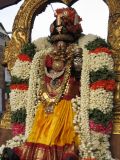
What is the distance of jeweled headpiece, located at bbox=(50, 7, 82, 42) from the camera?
7328 millimetres

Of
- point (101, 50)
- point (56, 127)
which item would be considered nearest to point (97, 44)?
point (101, 50)

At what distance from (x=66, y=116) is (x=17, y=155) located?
921 mm

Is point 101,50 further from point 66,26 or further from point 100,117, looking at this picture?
point 100,117

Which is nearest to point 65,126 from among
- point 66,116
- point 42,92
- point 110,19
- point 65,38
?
point 66,116

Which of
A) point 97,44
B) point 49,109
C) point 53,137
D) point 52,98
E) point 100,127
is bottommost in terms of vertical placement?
point 53,137

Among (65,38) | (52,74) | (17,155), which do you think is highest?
(65,38)

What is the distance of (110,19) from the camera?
7496mm

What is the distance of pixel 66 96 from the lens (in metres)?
7.16

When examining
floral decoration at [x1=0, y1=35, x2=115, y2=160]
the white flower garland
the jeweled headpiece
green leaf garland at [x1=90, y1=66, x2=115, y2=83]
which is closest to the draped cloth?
floral decoration at [x1=0, y1=35, x2=115, y2=160]

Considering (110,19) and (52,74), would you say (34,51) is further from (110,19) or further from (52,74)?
(110,19)

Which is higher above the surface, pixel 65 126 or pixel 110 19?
pixel 110 19

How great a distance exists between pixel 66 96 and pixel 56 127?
535mm

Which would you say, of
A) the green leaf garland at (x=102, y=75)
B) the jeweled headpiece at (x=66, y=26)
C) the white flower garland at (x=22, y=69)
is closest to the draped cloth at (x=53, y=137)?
the green leaf garland at (x=102, y=75)

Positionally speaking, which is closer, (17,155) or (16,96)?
(17,155)
